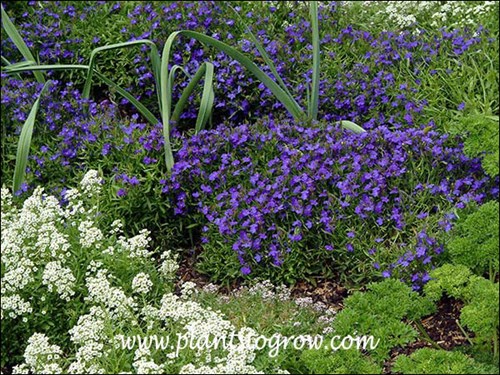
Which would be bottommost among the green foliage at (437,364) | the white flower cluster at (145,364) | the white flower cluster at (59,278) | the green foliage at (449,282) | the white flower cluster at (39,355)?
the green foliage at (437,364)

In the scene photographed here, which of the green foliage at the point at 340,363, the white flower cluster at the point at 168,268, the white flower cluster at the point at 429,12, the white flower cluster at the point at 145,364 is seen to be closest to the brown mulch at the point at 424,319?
the white flower cluster at the point at 168,268

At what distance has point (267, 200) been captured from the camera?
4.61 m

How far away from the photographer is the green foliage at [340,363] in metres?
3.55

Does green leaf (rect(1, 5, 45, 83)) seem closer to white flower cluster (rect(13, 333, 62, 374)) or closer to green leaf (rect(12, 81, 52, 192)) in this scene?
green leaf (rect(12, 81, 52, 192))

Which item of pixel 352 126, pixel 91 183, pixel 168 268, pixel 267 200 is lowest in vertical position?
pixel 168 268

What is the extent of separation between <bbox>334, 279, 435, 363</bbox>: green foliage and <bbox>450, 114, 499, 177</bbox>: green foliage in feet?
2.08

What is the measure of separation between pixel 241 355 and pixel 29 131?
1.98 meters

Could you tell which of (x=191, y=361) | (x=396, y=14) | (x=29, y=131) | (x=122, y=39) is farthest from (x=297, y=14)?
(x=191, y=361)

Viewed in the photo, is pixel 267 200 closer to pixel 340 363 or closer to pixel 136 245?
pixel 136 245

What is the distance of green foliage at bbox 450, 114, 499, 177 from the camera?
396 cm

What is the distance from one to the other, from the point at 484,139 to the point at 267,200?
1.08 m

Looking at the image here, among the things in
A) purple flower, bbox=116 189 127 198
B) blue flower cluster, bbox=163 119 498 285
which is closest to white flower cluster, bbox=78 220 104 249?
purple flower, bbox=116 189 127 198

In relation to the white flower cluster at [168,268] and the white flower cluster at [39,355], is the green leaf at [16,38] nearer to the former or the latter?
the white flower cluster at [168,268]

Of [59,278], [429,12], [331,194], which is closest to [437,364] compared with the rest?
[331,194]
